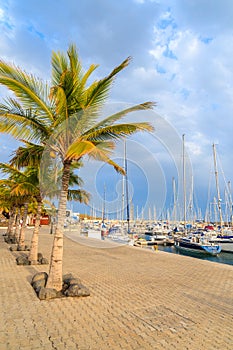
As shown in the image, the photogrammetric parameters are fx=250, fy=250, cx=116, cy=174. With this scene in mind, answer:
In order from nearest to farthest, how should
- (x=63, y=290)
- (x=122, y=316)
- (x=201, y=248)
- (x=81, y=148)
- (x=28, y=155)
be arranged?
(x=122, y=316), (x=81, y=148), (x=63, y=290), (x=28, y=155), (x=201, y=248)

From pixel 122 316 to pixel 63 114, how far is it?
567cm

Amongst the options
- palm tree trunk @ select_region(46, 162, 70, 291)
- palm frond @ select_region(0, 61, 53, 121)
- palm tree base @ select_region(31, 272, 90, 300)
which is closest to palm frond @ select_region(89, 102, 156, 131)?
palm frond @ select_region(0, 61, 53, 121)

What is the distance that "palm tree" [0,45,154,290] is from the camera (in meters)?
7.06

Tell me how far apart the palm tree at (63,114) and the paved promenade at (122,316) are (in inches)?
52.8

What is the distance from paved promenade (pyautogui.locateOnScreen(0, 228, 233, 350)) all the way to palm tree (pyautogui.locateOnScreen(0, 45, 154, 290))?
4.40ft

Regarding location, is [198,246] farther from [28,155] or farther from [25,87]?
[25,87]

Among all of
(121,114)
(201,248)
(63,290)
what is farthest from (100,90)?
(201,248)

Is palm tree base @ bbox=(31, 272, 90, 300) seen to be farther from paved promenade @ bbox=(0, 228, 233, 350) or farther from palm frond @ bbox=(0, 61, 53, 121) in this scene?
palm frond @ bbox=(0, 61, 53, 121)

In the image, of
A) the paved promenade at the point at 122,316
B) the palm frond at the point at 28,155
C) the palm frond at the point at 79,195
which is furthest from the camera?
the palm frond at the point at 79,195

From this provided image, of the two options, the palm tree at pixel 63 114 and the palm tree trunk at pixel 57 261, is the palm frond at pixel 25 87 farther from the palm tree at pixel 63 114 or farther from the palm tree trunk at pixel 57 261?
the palm tree trunk at pixel 57 261

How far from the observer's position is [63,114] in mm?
7523

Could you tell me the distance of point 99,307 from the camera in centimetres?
642

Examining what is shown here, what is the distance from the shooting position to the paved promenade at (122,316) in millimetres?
4488

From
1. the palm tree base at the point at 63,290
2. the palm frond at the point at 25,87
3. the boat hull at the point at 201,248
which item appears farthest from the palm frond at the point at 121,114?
the boat hull at the point at 201,248
